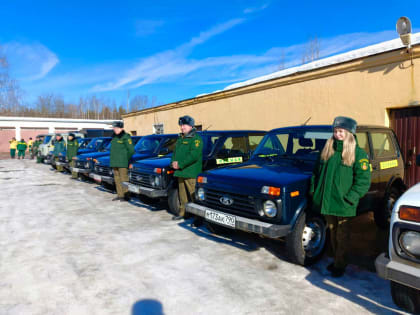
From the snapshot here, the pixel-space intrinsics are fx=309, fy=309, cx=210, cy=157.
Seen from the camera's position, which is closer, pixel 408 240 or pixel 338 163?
pixel 408 240

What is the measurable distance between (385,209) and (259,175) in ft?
8.31

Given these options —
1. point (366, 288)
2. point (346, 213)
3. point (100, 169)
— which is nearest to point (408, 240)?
point (346, 213)

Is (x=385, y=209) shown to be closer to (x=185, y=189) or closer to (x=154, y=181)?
(x=185, y=189)

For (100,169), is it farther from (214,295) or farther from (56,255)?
(214,295)

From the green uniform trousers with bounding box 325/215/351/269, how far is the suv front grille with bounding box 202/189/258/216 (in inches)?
35.8

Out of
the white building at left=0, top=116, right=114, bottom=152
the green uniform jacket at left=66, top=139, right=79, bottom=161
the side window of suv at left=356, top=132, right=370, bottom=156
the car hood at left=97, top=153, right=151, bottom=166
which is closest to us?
the side window of suv at left=356, top=132, right=370, bottom=156

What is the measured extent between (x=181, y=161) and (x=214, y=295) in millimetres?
2860

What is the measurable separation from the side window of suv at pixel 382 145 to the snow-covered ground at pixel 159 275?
6.76 ft

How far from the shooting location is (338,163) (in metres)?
3.42

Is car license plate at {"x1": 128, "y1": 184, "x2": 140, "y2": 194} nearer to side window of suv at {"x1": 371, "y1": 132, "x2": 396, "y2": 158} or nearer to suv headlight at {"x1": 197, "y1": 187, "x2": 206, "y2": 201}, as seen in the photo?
suv headlight at {"x1": 197, "y1": 187, "x2": 206, "y2": 201}

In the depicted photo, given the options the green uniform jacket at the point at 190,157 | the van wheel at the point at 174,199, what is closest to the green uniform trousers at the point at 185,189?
the green uniform jacket at the point at 190,157

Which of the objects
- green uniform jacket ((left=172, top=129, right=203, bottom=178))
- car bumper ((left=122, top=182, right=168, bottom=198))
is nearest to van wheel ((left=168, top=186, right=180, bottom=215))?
car bumper ((left=122, top=182, right=168, bottom=198))

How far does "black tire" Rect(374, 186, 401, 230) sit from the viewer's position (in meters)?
5.00

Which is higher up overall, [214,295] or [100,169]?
[100,169]
